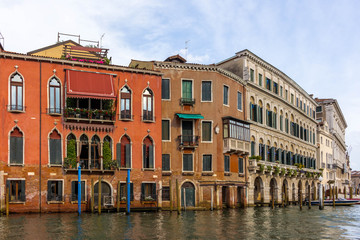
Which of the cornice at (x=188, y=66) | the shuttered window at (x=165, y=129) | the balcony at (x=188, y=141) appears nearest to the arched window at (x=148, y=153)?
the shuttered window at (x=165, y=129)

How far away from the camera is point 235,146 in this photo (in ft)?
147

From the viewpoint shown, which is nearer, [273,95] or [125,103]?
[125,103]

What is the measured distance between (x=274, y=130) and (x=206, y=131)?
46.9ft

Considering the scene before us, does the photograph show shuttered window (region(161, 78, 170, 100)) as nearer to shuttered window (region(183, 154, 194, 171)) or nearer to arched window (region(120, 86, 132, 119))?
arched window (region(120, 86, 132, 119))

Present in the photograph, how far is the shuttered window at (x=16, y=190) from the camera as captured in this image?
112ft

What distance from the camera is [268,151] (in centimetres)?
5438

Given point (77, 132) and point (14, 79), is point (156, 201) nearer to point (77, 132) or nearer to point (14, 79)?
point (77, 132)

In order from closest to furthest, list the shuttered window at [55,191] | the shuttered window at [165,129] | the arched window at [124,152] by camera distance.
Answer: the shuttered window at [55,191], the arched window at [124,152], the shuttered window at [165,129]

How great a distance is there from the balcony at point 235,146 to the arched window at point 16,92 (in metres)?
17.9

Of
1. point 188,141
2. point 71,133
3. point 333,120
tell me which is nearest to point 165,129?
point 188,141

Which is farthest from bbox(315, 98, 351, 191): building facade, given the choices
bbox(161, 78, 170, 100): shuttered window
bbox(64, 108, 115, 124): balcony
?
bbox(64, 108, 115, 124): balcony

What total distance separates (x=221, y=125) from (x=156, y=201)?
9.55 metres

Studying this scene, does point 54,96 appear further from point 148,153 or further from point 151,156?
point 151,156

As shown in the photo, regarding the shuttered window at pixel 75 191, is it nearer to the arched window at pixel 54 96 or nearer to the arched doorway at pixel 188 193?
the arched window at pixel 54 96
